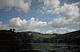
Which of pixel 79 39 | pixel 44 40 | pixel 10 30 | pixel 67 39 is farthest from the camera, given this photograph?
pixel 44 40

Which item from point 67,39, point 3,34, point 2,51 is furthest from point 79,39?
point 2,51

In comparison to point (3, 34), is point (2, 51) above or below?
below

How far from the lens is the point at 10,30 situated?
186ft

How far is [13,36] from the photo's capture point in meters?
57.2

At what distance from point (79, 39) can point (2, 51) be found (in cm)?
4863

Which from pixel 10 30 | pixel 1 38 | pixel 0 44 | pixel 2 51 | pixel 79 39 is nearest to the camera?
pixel 2 51

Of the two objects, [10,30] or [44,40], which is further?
[44,40]

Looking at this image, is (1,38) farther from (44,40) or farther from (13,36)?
(44,40)

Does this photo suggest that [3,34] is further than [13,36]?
No

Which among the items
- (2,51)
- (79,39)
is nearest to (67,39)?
(79,39)

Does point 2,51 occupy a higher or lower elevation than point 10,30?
lower

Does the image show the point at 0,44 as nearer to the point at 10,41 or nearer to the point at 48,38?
the point at 10,41

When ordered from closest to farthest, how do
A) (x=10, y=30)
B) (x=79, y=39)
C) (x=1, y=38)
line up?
(x=1, y=38), (x=10, y=30), (x=79, y=39)

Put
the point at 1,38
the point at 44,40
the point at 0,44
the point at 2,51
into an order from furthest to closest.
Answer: the point at 44,40, the point at 1,38, the point at 0,44, the point at 2,51
